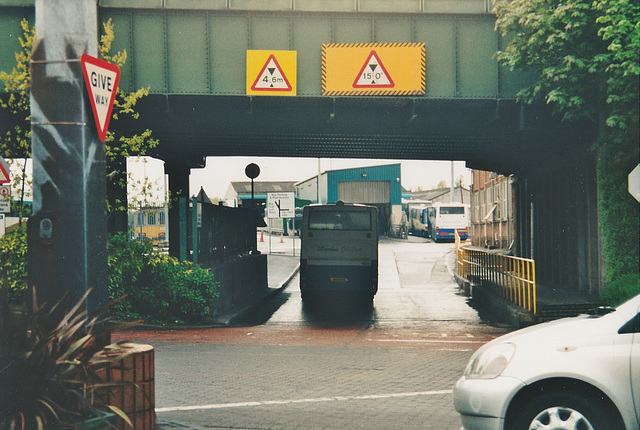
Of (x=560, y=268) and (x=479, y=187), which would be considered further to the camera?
(x=479, y=187)

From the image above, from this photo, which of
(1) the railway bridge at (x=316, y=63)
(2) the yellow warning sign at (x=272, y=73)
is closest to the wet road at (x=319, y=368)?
(1) the railway bridge at (x=316, y=63)

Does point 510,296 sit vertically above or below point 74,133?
below

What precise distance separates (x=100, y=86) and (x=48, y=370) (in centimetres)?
220

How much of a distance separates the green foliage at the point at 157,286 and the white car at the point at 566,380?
10.9 metres

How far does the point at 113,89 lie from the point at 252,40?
40.5 ft

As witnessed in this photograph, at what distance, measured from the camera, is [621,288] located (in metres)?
15.8

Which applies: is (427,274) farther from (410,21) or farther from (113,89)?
(113,89)

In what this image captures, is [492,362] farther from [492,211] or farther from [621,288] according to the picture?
[492,211]

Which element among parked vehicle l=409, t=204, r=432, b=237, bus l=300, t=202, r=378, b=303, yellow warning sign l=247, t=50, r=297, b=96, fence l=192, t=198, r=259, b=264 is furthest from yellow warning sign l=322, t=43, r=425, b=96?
parked vehicle l=409, t=204, r=432, b=237

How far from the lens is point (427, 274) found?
103 feet

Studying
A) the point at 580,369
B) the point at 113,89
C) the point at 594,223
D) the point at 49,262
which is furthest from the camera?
the point at 594,223

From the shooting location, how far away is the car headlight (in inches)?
205

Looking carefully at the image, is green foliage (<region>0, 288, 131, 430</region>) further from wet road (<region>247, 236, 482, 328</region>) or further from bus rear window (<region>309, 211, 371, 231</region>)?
bus rear window (<region>309, 211, 371, 231</region>)

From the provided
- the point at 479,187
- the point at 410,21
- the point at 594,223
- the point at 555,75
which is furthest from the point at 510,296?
the point at 479,187
